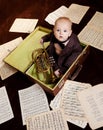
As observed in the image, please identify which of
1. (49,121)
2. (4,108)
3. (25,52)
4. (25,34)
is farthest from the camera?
(25,34)

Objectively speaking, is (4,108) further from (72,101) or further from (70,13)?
(70,13)

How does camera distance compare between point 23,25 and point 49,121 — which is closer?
point 49,121

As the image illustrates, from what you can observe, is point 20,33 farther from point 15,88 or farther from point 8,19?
point 15,88

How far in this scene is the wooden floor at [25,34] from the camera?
100 cm

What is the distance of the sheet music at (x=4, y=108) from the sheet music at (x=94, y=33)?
1.50 feet

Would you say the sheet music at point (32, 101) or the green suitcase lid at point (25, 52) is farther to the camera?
the green suitcase lid at point (25, 52)

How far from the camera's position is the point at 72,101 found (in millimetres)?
952

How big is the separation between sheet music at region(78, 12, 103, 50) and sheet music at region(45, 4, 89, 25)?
79 millimetres

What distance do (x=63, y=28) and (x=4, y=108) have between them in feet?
1.39

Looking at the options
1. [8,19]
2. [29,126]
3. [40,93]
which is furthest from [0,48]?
[29,126]

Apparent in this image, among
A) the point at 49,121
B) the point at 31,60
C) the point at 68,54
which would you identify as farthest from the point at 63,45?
the point at 49,121

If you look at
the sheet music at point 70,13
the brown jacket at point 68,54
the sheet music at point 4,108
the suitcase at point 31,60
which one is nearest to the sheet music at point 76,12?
the sheet music at point 70,13

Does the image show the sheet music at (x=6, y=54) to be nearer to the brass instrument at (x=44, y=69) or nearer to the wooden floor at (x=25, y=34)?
the wooden floor at (x=25, y=34)

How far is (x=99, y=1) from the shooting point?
1364 millimetres
